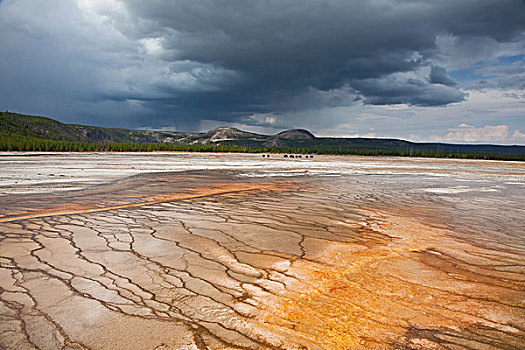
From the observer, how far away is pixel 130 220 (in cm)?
750

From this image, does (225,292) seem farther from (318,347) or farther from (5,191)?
(5,191)

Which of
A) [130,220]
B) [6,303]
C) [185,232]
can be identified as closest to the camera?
[6,303]

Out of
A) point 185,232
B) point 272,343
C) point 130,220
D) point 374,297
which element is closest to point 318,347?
point 272,343

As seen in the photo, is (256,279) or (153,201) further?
(153,201)

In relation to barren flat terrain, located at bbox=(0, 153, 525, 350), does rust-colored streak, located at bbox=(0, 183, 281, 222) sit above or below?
above

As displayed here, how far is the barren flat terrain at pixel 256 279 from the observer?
3096 mm

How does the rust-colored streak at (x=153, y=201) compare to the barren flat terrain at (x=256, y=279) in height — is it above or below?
above

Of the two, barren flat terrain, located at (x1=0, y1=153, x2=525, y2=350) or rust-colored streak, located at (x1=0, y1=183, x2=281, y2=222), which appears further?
rust-colored streak, located at (x1=0, y1=183, x2=281, y2=222)

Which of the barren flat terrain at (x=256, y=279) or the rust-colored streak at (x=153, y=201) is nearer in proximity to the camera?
the barren flat terrain at (x=256, y=279)

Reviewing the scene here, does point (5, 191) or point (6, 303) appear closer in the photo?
point (6, 303)

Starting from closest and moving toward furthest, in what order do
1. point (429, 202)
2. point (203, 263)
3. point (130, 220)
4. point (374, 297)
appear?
point (374, 297) < point (203, 263) < point (130, 220) < point (429, 202)

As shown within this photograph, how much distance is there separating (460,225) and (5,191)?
1294cm

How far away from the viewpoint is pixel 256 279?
4340mm

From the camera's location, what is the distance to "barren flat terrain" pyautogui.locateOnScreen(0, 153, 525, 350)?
310 centimetres
